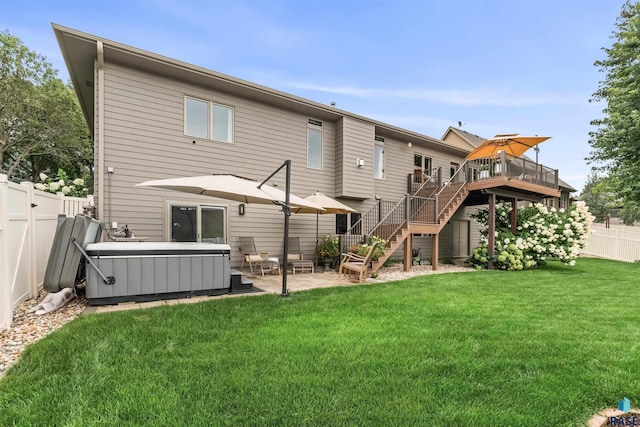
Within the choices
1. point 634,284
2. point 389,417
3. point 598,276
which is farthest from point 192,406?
point 598,276

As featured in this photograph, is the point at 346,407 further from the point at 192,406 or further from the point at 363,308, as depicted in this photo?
the point at 363,308

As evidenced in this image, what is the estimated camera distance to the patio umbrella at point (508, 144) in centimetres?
1013

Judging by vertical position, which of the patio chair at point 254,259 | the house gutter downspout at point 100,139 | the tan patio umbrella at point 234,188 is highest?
the house gutter downspout at point 100,139

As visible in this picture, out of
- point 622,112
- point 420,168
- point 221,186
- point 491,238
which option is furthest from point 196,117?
point 622,112

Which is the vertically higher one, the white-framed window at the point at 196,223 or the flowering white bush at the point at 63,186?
the flowering white bush at the point at 63,186

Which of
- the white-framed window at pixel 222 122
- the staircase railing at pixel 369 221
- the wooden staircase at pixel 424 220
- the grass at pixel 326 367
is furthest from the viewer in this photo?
the staircase railing at pixel 369 221

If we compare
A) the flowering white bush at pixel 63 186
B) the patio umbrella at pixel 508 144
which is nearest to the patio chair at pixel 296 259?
the flowering white bush at pixel 63 186

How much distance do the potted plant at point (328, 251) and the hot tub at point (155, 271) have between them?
13.7 ft

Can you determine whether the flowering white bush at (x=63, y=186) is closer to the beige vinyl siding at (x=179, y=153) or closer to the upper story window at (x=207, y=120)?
the beige vinyl siding at (x=179, y=153)

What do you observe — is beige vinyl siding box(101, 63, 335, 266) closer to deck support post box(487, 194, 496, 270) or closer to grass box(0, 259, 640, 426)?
grass box(0, 259, 640, 426)

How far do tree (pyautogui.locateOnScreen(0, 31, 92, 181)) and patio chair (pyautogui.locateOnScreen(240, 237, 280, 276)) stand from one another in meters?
16.9

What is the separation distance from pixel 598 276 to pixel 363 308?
8890mm

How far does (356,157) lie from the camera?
10.5 metres

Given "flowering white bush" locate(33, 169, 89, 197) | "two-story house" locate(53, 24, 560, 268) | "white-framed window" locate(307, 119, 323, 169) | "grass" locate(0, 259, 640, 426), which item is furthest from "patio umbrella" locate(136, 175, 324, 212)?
"white-framed window" locate(307, 119, 323, 169)
